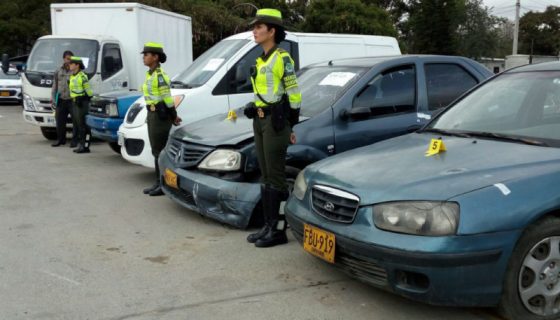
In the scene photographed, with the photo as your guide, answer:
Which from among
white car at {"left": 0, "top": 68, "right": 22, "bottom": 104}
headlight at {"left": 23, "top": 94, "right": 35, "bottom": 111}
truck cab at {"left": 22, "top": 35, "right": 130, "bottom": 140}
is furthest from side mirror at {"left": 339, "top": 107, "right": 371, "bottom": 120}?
white car at {"left": 0, "top": 68, "right": 22, "bottom": 104}

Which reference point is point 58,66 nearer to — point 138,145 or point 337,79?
point 138,145

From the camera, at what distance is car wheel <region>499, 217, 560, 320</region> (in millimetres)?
3072

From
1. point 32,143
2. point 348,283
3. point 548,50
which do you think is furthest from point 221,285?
point 548,50

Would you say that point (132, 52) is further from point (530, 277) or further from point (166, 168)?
point (530, 277)

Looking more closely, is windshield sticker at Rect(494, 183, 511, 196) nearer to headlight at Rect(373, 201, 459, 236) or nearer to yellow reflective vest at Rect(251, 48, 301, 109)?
headlight at Rect(373, 201, 459, 236)

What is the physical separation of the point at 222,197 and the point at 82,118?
6.12 m

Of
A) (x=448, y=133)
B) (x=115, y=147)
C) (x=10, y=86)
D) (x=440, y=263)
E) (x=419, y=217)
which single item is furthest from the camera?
(x=10, y=86)

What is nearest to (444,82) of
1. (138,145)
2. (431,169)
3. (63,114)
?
(431,169)

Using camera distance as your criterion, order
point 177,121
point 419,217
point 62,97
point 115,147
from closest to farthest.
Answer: point 419,217 < point 177,121 < point 115,147 < point 62,97

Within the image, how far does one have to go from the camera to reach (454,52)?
48812 millimetres

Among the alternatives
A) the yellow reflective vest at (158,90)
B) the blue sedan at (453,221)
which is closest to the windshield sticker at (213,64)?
the yellow reflective vest at (158,90)

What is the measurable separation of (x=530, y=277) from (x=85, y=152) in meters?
8.59

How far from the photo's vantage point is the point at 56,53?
11.3 m

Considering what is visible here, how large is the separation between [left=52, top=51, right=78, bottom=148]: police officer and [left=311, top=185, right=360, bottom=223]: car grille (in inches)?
313
